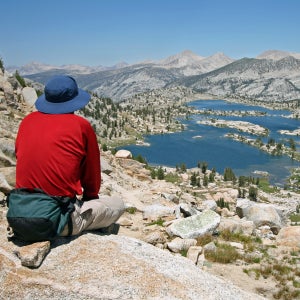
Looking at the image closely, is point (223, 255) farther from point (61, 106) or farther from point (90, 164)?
point (61, 106)

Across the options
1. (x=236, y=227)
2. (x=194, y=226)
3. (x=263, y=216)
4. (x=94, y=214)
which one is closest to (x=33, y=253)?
(x=94, y=214)

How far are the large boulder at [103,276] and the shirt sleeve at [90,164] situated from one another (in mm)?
1136

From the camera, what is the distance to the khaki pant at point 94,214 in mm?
7113

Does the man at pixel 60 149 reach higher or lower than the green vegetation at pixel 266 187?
higher

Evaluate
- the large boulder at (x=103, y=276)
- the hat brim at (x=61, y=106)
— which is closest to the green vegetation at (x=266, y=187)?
the large boulder at (x=103, y=276)

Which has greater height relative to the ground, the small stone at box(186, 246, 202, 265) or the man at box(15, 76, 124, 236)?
the man at box(15, 76, 124, 236)

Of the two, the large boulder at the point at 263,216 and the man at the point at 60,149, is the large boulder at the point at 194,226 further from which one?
the large boulder at the point at 263,216

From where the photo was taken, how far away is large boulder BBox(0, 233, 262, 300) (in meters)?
6.07

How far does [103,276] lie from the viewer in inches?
254

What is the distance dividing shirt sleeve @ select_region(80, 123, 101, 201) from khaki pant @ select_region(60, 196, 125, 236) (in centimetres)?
42

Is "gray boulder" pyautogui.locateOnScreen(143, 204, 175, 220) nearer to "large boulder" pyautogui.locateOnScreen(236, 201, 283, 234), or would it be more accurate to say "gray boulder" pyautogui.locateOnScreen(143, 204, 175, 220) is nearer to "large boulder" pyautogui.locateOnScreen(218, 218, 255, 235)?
"large boulder" pyautogui.locateOnScreen(218, 218, 255, 235)

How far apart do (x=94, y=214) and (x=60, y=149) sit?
177cm

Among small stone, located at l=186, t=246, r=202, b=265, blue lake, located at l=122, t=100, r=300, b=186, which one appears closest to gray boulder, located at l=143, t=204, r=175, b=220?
small stone, located at l=186, t=246, r=202, b=265

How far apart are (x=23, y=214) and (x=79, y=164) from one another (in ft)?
4.31
